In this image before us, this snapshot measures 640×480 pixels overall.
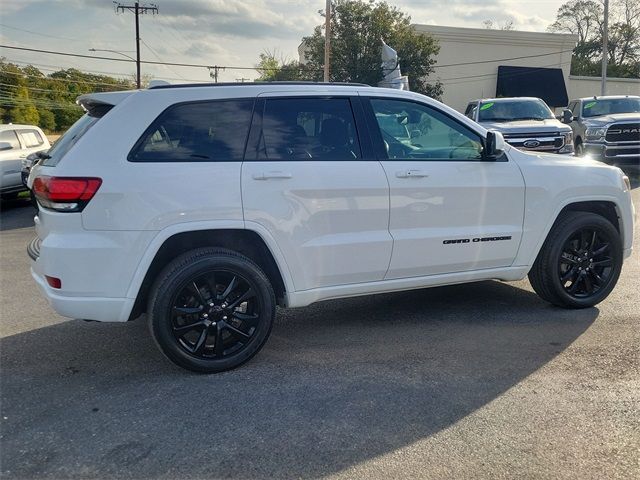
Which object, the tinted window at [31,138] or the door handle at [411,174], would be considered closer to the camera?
the door handle at [411,174]

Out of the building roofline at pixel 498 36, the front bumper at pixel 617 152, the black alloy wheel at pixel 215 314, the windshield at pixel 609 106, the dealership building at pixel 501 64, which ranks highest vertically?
the building roofline at pixel 498 36

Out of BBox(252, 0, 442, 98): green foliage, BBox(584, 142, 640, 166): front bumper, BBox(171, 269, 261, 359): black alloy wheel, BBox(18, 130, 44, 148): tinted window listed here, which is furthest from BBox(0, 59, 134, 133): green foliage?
BBox(171, 269, 261, 359): black alloy wheel

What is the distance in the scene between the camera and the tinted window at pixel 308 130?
13.0ft

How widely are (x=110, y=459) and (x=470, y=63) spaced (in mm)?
39398

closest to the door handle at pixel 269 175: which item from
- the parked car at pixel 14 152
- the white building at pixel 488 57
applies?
the parked car at pixel 14 152

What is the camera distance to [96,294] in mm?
3580

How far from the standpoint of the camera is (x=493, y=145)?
14.7 ft

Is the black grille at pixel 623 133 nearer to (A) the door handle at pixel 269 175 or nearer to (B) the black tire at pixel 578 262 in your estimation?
(B) the black tire at pixel 578 262

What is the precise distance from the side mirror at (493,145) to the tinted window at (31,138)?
493 inches

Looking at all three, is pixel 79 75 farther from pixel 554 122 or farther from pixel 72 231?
pixel 72 231

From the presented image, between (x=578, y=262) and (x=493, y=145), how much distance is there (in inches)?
56.4

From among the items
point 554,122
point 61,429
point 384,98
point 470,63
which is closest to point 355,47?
point 470,63

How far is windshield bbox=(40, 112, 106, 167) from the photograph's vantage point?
12.4ft

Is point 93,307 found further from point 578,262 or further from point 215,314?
point 578,262
